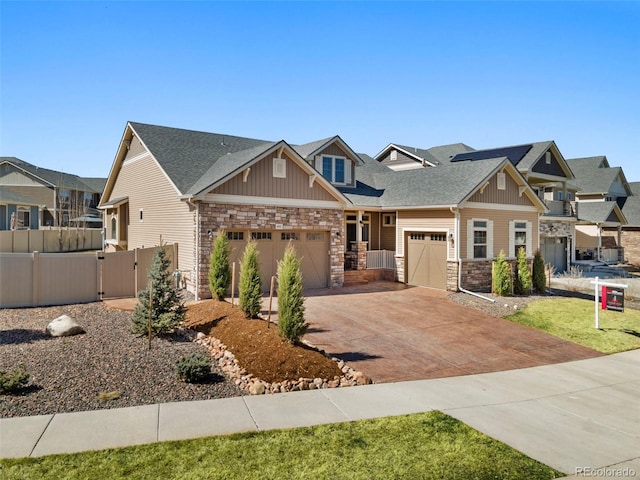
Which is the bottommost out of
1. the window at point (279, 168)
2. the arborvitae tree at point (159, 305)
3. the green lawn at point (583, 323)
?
the green lawn at point (583, 323)

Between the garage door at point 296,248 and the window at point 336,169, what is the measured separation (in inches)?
184

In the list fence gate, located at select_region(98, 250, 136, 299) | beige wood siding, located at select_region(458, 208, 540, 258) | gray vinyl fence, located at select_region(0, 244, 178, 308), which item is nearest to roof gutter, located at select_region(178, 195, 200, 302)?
gray vinyl fence, located at select_region(0, 244, 178, 308)

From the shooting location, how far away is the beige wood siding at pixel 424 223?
60.7 feet

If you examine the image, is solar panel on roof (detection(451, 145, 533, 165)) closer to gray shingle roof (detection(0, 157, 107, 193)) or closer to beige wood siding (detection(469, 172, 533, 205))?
beige wood siding (detection(469, 172, 533, 205))

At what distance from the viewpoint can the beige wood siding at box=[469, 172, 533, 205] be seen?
19156mm

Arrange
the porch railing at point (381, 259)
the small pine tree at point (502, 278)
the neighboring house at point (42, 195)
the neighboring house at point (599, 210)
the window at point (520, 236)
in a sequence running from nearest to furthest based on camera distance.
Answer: the small pine tree at point (502, 278), the window at point (520, 236), the porch railing at point (381, 259), the neighboring house at point (599, 210), the neighboring house at point (42, 195)

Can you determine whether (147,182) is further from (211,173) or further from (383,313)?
(383,313)

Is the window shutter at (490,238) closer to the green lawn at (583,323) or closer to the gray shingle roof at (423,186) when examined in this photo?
the gray shingle roof at (423,186)

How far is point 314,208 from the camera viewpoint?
18.0 m

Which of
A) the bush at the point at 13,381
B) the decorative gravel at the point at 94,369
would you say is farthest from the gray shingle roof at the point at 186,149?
the bush at the point at 13,381

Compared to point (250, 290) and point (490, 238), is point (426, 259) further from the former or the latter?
point (250, 290)

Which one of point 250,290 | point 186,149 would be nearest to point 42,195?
point 186,149

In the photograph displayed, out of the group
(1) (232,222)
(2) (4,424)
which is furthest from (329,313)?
(2) (4,424)

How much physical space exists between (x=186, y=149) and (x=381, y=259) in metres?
10.3
